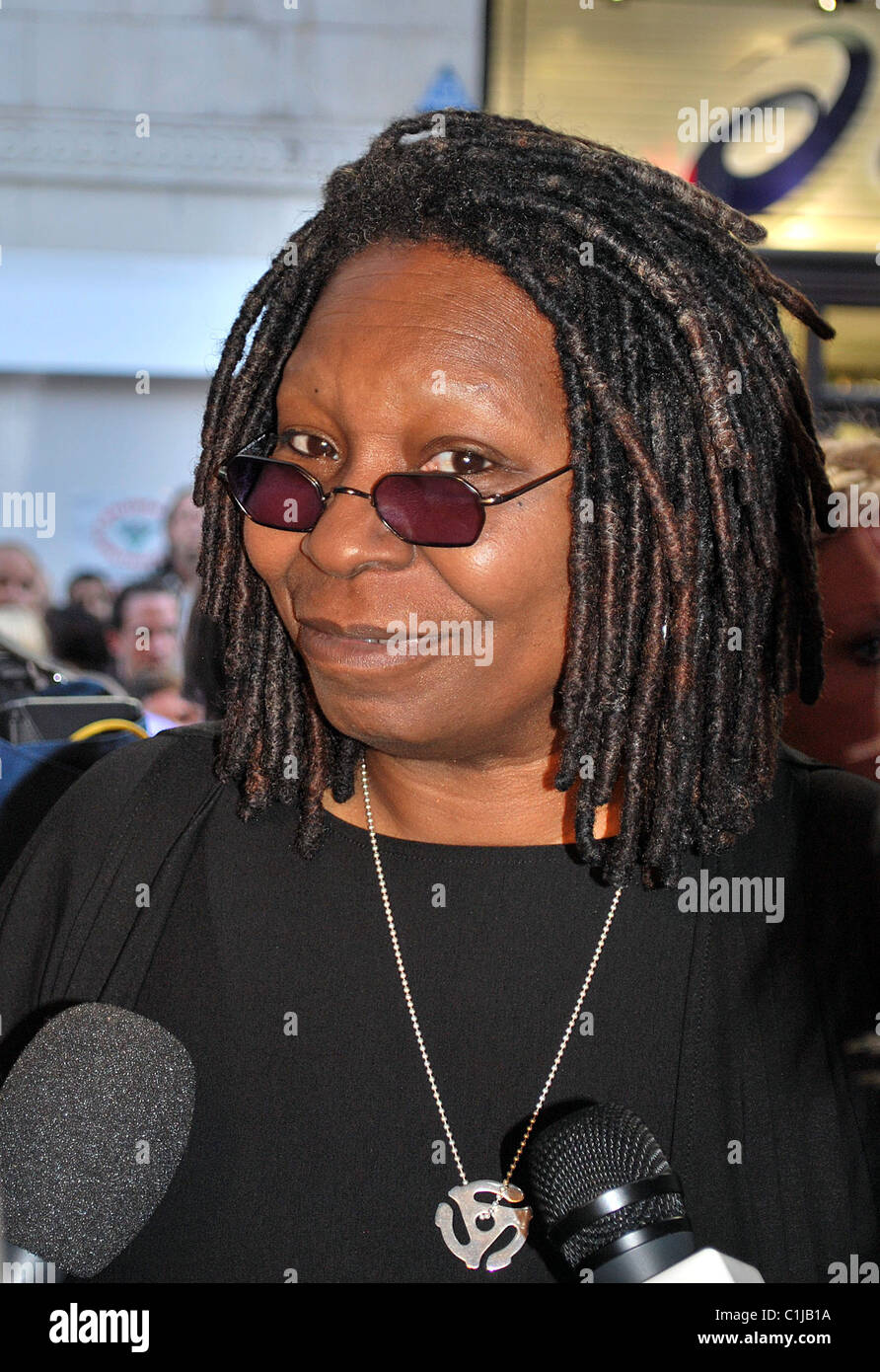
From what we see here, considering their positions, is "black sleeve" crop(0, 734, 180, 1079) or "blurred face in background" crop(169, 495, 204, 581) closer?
"black sleeve" crop(0, 734, 180, 1079)

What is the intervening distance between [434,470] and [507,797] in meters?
0.44

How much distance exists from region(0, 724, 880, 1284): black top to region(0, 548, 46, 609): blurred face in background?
5.39 metres

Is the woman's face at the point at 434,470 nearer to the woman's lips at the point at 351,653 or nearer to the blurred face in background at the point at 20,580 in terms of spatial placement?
the woman's lips at the point at 351,653

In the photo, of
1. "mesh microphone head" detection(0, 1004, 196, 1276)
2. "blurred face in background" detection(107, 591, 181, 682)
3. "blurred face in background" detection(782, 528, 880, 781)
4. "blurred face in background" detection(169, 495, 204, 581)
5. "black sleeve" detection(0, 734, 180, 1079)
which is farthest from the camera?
"blurred face in background" detection(107, 591, 181, 682)

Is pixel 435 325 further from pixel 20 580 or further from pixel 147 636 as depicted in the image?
pixel 20 580

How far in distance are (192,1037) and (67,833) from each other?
1.13 ft

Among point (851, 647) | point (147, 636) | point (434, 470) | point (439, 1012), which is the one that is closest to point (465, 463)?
point (434, 470)

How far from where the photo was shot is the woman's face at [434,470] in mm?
1467

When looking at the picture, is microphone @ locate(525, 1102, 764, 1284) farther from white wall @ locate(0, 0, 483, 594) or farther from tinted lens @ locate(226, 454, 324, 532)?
white wall @ locate(0, 0, 483, 594)

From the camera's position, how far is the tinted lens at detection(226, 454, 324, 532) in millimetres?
1550

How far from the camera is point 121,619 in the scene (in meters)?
7.01

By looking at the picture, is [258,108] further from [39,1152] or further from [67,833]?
[39,1152]

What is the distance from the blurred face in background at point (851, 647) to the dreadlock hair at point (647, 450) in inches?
19.8

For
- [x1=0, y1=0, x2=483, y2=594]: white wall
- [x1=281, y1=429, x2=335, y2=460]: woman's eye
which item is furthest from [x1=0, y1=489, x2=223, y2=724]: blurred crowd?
[x1=281, y1=429, x2=335, y2=460]: woman's eye
